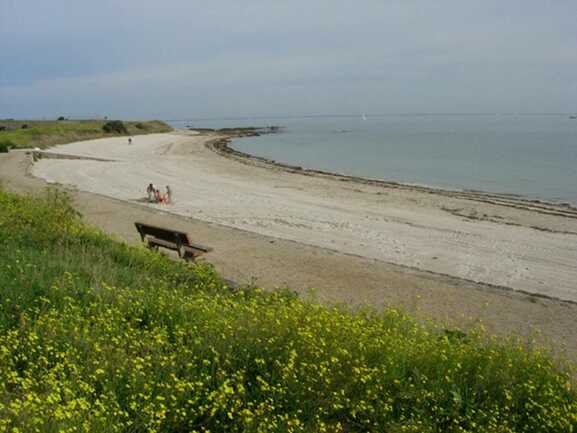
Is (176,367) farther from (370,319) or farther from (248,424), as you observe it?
(370,319)

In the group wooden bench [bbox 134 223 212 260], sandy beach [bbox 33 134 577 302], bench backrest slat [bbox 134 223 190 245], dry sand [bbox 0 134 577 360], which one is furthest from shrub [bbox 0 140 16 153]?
wooden bench [bbox 134 223 212 260]

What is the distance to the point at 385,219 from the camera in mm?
18641

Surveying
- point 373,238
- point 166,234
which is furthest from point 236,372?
point 373,238

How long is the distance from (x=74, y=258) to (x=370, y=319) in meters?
3.79

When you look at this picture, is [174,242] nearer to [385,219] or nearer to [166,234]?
[166,234]

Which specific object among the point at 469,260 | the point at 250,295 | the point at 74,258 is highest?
the point at 74,258

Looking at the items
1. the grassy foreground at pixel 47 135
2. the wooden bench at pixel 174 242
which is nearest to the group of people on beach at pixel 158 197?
the wooden bench at pixel 174 242

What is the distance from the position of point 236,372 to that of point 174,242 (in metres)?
6.52

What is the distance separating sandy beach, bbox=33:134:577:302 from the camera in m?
12.9

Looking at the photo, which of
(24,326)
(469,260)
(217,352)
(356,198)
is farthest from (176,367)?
(356,198)

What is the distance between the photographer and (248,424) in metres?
3.30

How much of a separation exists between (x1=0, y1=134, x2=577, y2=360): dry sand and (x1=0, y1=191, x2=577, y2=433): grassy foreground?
2.33m

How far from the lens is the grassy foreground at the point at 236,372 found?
3.45 meters

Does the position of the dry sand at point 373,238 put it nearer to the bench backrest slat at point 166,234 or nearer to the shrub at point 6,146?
the bench backrest slat at point 166,234
